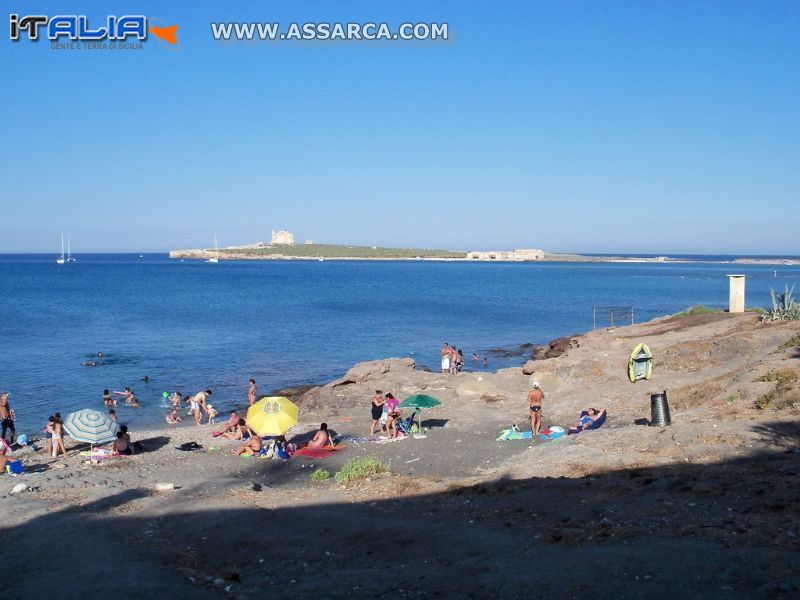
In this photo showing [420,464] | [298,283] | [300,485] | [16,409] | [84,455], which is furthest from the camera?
[298,283]

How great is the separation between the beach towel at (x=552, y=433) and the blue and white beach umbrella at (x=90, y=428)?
10723mm

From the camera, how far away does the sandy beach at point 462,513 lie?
8.34 meters

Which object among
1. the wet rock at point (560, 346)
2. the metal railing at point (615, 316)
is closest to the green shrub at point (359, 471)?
the wet rock at point (560, 346)

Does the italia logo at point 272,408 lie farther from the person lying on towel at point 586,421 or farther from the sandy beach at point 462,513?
the person lying on towel at point 586,421

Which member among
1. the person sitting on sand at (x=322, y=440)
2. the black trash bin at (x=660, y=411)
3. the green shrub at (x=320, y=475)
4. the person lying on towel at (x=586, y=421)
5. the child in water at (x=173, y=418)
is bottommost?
the child in water at (x=173, y=418)

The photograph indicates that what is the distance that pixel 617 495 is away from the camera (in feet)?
37.1

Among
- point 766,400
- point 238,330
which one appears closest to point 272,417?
point 766,400

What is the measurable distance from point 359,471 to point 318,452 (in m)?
3.33

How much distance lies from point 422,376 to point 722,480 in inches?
680

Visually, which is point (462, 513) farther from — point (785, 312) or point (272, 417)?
point (785, 312)

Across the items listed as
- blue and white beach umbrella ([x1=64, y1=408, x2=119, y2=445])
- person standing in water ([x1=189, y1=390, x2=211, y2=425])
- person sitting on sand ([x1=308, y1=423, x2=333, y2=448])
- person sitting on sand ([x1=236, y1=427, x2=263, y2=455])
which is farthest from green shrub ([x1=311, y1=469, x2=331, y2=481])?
person standing in water ([x1=189, y1=390, x2=211, y2=425])

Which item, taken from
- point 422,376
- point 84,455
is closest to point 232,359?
point 422,376

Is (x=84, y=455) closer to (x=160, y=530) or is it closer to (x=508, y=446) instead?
(x=160, y=530)

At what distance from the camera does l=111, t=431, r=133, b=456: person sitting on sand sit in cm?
1858
